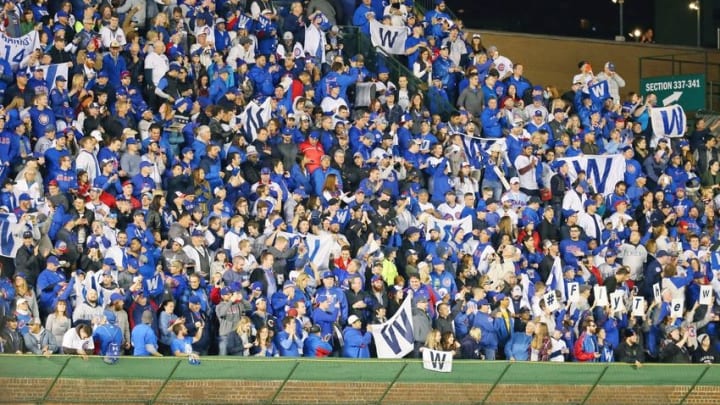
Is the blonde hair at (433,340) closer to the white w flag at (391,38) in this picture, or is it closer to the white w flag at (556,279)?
the white w flag at (556,279)

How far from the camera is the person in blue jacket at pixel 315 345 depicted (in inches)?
926

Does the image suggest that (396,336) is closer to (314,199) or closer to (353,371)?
(353,371)

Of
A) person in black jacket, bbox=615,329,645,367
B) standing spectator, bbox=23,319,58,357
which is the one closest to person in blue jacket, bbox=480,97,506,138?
person in black jacket, bbox=615,329,645,367

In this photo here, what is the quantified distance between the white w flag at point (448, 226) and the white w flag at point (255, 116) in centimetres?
321

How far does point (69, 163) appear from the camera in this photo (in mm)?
23750

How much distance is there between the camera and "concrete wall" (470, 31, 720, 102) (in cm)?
3769

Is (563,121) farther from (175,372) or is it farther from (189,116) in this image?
(175,372)

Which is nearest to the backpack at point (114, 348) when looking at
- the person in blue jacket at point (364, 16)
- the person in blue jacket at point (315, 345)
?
the person in blue jacket at point (315, 345)

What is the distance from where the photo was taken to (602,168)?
3031 centimetres

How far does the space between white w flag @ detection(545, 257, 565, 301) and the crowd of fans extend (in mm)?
59

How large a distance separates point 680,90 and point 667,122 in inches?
120

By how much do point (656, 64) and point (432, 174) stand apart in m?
12.8

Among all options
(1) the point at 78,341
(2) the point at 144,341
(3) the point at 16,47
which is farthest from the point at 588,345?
(3) the point at 16,47

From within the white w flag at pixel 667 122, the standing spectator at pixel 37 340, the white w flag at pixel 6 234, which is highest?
the white w flag at pixel 667 122
